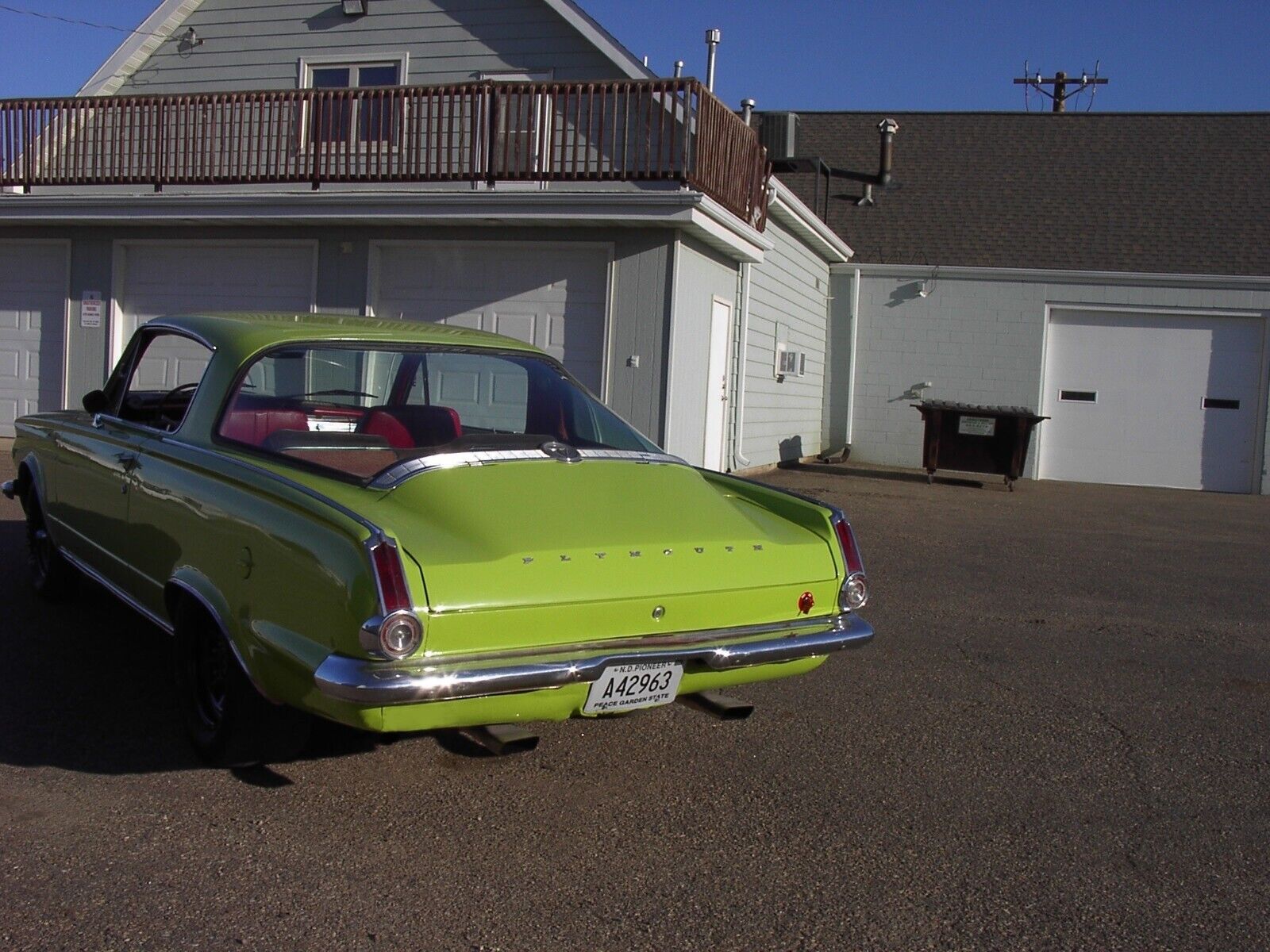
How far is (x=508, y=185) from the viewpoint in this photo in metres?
13.5

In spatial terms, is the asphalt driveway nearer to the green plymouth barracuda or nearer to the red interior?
the green plymouth barracuda

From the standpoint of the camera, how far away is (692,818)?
3.94 meters

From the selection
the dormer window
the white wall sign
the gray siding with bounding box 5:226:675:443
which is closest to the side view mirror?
the gray siding with bounding box 5:226:675:443

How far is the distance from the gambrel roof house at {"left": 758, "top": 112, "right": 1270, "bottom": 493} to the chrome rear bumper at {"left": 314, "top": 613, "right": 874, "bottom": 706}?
13436 mm

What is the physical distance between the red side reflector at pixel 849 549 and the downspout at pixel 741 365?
10.0 metres

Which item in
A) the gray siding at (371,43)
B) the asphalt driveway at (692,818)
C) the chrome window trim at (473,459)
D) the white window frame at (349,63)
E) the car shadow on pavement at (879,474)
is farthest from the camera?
the car shadow on pavement at (879,474)

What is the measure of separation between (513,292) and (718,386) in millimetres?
2652

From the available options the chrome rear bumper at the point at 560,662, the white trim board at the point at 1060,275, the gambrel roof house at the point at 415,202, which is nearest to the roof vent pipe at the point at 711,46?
the gambrel roof house at the point at 415,202

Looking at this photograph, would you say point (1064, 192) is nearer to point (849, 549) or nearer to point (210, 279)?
point (210, 279)

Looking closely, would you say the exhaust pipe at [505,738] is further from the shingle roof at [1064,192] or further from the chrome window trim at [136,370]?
the shingle roof at [1064,192]

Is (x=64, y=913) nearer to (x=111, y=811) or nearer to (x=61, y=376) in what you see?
(x=111, y=811)

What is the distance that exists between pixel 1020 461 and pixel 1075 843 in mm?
12359

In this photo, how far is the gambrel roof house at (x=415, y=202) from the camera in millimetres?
12023

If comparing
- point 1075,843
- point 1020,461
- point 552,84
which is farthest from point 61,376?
point 1075,843
